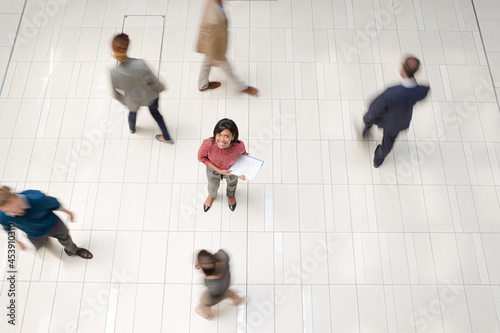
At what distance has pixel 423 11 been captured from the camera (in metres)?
5.37

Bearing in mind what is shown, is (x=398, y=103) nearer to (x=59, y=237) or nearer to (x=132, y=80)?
(x=132, y=80)

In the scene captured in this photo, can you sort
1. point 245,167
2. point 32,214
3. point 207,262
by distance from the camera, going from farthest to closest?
point 245,167
point 32,214
point 207,262

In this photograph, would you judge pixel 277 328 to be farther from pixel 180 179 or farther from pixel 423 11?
pixel 423 11

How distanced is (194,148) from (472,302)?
3496mm

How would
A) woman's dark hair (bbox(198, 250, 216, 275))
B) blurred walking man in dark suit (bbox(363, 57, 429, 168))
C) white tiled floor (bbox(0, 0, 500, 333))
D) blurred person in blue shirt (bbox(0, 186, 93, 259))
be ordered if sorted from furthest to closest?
white tiled floor (bbox(0, 0, 500, 333)) < blurred walking man in dark suit (bbox(363, 57, 429, 168)) < blurred person in blue shirt (bbox(0, 186, 93, 259)) < woman's dark hair (bbox(198, 250, 216, 275))

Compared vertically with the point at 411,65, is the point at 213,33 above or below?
below

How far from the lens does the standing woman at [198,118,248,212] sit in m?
2.92

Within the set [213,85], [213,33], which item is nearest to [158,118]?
[213,85]

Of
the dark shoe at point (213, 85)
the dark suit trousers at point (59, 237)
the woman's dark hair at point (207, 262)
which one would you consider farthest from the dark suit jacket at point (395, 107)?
the dark suit trousers at point (59, 237)

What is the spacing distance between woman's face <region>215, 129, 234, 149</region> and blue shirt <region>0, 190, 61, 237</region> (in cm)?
150

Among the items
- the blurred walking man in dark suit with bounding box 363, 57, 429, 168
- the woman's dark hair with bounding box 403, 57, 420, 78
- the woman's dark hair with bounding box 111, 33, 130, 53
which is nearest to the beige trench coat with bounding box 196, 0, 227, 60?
the woman's dark hair with bounding box 111, 33, 130, 53

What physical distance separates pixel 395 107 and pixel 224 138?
173 cm

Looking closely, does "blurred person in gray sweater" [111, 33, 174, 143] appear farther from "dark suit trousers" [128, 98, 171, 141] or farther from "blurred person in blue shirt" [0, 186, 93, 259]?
"blurred person in blue shirt" [0, 186, 93, 259]

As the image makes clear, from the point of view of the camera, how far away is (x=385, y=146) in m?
3.94
